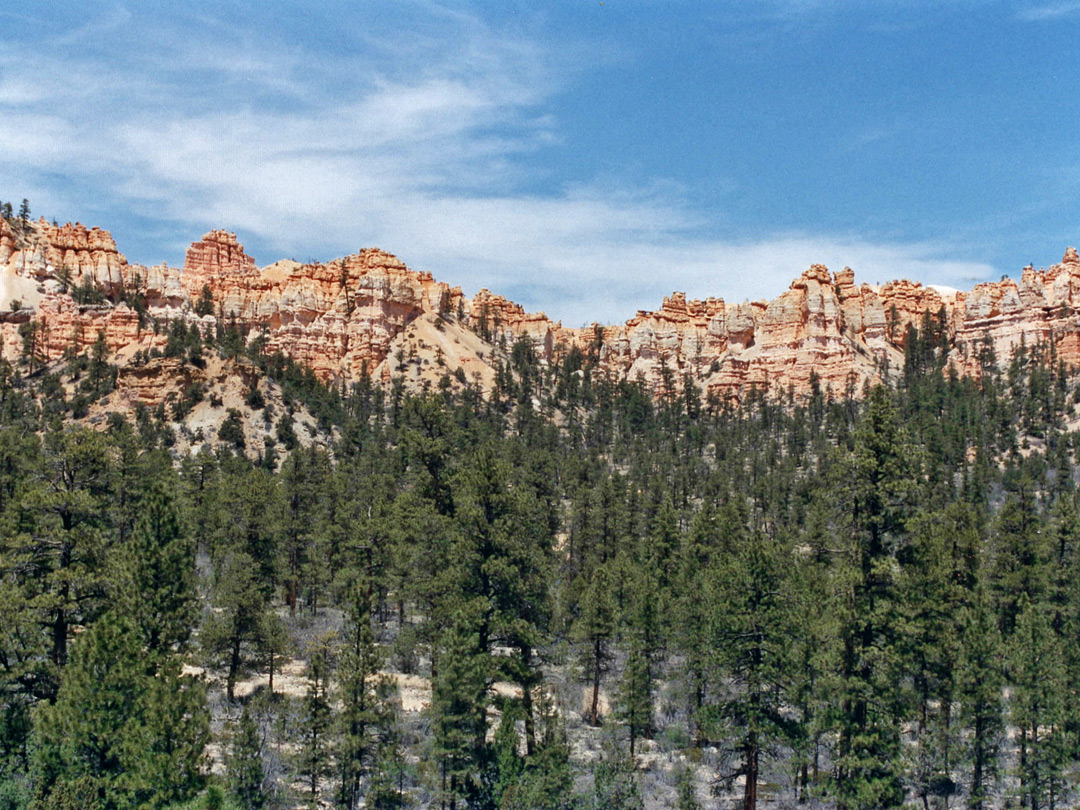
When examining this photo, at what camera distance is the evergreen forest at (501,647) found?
21.4m

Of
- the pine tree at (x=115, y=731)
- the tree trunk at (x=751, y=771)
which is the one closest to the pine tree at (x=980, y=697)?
the tree trunk at (x=751, y=771)

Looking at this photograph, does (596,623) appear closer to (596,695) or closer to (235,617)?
(596,695)

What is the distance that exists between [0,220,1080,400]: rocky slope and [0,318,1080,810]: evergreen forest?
276 ft

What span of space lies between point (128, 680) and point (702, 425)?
101770 millimetres

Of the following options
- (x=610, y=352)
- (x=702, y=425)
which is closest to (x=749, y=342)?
(x=610, y=352)

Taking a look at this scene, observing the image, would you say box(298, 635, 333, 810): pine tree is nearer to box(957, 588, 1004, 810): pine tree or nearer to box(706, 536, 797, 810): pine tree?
box(706, 536, 797, 810): pine tree

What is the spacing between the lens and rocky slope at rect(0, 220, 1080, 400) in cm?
12244

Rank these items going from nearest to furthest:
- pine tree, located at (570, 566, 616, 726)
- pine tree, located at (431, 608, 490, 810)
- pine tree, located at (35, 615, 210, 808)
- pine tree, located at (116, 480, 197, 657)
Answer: pine tree, located at (35, 615, 210, 808) < pine tree, located at (116, 480, 197, 657) < pine tree, located at (431, 608, 490, 810) < pine tree, located at (570, 566, 616, 726)

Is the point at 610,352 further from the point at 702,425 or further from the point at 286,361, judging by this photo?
the point at 286,361

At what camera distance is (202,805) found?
1977cm

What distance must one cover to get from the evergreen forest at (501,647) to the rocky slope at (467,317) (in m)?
84.0

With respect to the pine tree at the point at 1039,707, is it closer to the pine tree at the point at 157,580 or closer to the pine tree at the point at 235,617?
the pine tree at the point at 157,580

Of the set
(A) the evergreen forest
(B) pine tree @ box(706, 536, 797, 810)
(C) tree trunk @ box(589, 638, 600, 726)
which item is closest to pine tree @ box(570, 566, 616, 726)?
(C) tree trunk @ box(589, 638, 600, 726)

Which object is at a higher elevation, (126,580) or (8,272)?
(8,272)
